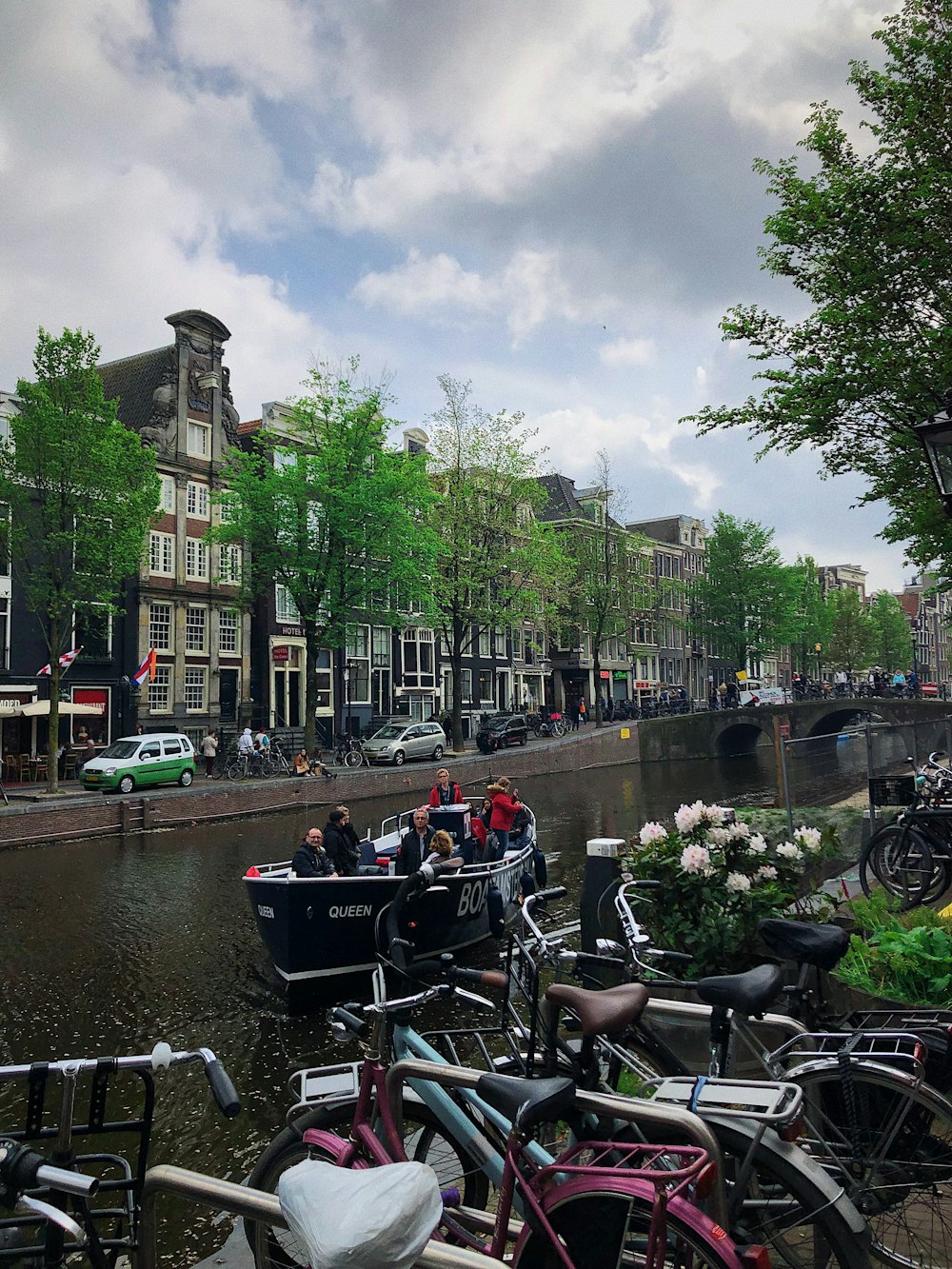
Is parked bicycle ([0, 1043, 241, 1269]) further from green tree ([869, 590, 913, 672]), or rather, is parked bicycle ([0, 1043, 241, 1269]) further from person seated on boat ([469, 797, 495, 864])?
green tree ([869, 590, 913, 672])

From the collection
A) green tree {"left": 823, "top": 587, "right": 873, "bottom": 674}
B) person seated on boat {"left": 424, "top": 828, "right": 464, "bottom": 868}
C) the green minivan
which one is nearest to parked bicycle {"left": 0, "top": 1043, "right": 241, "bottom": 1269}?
person seated on boat {"left": 424, "top": 828, "right": 464, "bottom": 868}

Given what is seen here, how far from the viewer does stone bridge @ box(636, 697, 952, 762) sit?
4962 cm

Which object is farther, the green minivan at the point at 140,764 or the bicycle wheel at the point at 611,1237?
the green minivan at the point at 140,764

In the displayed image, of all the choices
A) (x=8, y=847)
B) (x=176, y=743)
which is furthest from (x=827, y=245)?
(x=176, y=743)

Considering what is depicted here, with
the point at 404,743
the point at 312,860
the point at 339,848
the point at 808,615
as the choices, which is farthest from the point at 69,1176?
the point at 808,615

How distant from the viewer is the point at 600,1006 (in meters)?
2.93

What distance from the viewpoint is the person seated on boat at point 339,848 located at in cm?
1238

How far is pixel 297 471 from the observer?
111 ft

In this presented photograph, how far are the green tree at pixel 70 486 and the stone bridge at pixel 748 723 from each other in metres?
29.6

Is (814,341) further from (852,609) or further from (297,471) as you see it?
(852,609)

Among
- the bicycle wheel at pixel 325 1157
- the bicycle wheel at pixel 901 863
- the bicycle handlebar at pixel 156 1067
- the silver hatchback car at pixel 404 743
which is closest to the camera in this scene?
the bicycle handlebar at pixel 156 1067

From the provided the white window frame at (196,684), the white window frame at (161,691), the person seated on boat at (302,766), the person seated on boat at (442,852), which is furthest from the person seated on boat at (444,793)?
the white window frame at (196,684)

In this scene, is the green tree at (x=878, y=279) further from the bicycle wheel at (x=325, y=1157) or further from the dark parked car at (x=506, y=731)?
the dark parked car at (x=506, y=731)

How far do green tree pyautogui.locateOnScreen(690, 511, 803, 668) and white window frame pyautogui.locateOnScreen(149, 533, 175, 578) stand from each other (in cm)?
3777
